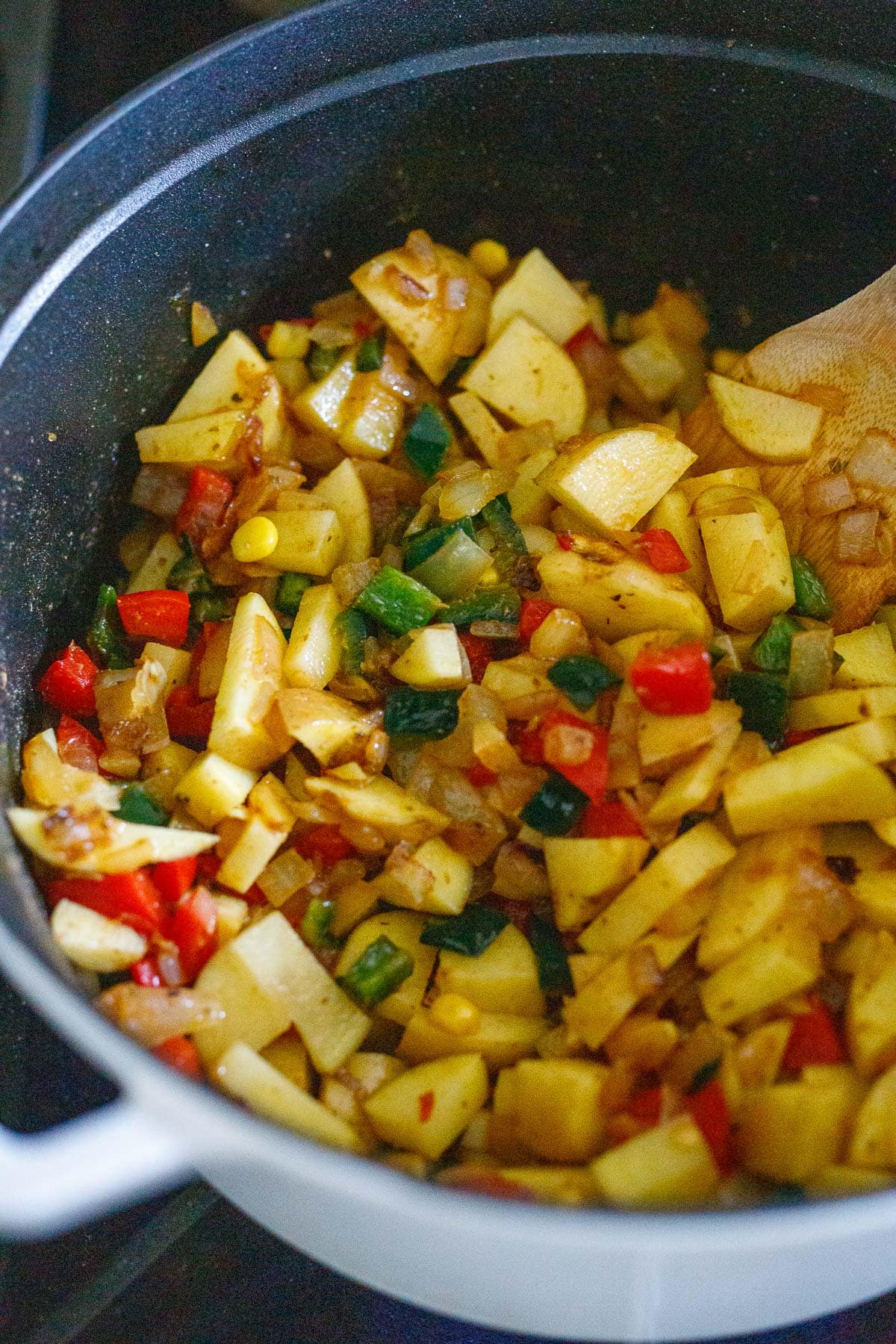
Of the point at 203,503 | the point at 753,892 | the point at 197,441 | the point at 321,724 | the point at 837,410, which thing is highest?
the point at 197,441

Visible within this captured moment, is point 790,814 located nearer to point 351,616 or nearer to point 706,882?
point 706,882

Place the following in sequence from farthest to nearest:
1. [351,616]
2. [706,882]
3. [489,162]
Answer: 1. [489,162]
2. [351,616]
3. [706,882]

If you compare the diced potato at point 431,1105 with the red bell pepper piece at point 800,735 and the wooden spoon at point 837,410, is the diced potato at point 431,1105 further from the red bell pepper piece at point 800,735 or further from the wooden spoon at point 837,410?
the wooden spoon at point 837,410

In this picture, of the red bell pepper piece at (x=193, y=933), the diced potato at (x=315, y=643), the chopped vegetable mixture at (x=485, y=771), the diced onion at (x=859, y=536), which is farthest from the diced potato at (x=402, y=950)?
the diced onion at (x=859, y=536)

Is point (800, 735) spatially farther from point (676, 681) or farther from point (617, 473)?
point (617, 473)

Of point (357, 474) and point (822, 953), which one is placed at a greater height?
point (357, 474)

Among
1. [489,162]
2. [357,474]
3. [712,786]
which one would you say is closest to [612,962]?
[712,786]

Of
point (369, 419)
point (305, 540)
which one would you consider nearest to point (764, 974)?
point (305, 540)

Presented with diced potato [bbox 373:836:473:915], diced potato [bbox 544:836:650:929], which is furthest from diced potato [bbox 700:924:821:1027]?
diced potato [bbox 373:836:473:915]
